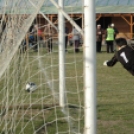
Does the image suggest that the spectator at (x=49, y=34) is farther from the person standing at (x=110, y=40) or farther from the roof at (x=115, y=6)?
the roof at (x=115, y=6)

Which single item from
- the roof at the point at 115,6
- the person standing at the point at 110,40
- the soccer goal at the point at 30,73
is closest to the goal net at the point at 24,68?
the soccer goal at the point at 30,73

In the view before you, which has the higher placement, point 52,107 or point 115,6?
point 115,6

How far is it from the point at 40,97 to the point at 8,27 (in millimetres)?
2476

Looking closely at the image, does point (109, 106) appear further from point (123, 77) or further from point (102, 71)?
point (102, 71)

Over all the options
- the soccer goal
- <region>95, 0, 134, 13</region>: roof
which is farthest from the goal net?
<region>95, 0, 134, 13</region>: roof

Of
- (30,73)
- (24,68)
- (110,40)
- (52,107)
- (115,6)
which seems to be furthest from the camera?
(115,6)

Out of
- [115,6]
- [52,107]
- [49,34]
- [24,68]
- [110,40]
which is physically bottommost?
[24,68]

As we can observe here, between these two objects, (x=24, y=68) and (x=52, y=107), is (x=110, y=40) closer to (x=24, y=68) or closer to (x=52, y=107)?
(x=52, y=107)

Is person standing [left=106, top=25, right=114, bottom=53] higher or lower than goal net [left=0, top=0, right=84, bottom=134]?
higher

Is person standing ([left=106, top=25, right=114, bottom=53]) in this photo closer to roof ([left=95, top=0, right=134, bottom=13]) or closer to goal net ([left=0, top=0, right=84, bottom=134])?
roof ([left=95, top=0, right=134, bottom=13])

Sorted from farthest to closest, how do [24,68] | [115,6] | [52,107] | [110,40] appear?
[115,6] → [110,40] → [52,107] → [24,68]

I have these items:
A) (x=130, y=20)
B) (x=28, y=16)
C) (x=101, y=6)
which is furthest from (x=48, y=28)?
(x=130, y=20)

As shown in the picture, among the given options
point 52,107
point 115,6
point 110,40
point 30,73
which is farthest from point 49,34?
point 115,6

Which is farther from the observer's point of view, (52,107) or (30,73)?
(52,107)
